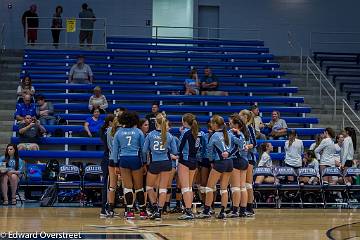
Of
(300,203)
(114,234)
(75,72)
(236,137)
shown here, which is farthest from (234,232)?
(75,72)

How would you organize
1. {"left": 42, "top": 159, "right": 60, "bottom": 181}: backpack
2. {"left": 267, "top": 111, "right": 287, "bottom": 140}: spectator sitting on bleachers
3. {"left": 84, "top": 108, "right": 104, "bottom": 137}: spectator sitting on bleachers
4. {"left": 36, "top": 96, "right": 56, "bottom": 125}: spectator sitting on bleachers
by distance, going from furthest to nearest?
{"left": 36, "top": 96, "right": 56, "bottom": 125}: spectator sitting on bleachers
{"left": 267, "top": 111, "right": 287, "bottom": 140}: spectator sitting on bleachers
{"left": 84, "top": 108, "right": 104, "bottom": 137}: spectator sitting on bleachers
{"left": 42, "top": 159, "right": 60, "bottom": 181}: backpack

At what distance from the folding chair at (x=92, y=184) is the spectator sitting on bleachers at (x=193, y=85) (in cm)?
691

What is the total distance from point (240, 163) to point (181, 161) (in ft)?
3.93

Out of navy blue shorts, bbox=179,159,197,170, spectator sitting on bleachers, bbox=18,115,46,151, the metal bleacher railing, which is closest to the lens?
navy blue shorts, bbox=179,159,197,170

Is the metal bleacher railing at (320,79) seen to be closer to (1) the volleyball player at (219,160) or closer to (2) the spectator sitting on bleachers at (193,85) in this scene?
(2) the spectator sitting on bleachers at (193,85)

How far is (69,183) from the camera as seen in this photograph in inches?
731

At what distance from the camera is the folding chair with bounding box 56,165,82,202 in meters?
18.6

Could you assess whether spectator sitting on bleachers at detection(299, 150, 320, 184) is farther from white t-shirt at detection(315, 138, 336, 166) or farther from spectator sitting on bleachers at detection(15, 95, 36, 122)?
spectator sitting on bleachers at detection(15, 95, 36, 122)

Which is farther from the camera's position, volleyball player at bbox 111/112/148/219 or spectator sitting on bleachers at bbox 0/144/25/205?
spectator sitting on bleachers at bbox 0/144/25/205

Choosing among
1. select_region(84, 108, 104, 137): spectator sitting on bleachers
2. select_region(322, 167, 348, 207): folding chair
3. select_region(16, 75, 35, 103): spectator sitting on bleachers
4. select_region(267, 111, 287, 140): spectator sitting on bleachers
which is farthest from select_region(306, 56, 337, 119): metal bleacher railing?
select_region(16, 75, 35, 103): spectator sitting on bleachers

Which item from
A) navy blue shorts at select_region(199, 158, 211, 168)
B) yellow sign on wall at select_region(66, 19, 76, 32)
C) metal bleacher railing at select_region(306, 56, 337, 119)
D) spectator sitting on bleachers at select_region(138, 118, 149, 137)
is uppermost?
yellow sign on wall at select_region(66, 19, 76, 32)

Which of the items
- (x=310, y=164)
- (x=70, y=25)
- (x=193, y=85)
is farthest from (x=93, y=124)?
(x=70, y=25)

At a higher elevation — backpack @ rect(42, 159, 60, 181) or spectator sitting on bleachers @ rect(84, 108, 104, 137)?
spectator sitting on bleachers @ rect(84, 108, 104, 137)

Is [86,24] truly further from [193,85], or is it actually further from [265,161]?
[265,161]
